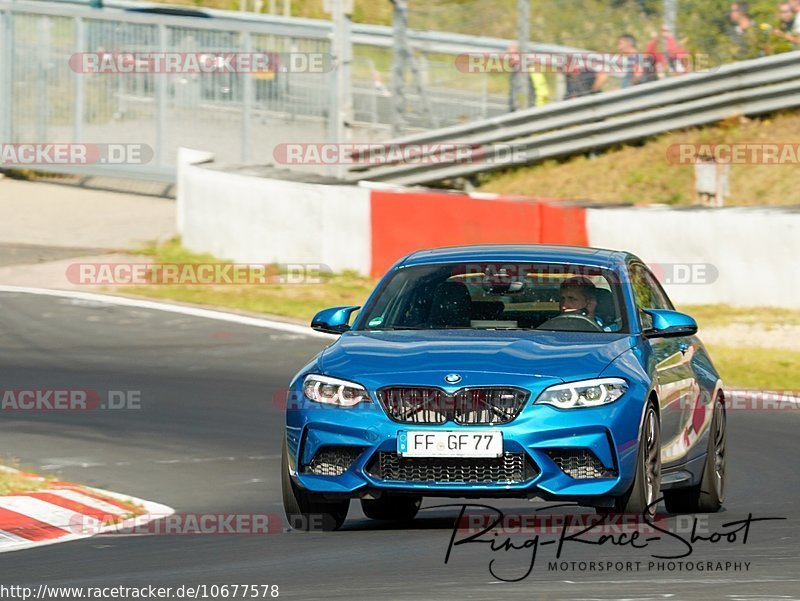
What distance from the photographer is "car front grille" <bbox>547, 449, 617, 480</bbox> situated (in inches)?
292

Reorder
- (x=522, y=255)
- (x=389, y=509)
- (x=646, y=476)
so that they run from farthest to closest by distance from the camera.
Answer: (x=522, y=255) → (x=389, y=509) → (x=646, y=476)

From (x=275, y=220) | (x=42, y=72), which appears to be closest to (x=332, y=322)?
(x=275, y=220)

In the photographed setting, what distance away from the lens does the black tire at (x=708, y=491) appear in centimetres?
891

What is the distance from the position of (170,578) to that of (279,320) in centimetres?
1150

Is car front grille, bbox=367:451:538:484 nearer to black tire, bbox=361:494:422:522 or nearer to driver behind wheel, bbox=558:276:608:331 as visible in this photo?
black tire, bbox=361:494:422:522

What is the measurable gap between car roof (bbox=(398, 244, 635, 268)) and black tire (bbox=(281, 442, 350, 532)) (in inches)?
59.6

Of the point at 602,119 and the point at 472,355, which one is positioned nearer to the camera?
the point at 472,355

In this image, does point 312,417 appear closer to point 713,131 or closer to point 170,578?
point 170,578

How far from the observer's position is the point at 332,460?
758 centimetres

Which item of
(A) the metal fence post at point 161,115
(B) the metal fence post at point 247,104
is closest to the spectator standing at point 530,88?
(B) the metal fence post at point 247,104

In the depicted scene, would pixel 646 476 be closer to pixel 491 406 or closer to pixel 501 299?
pixel 491 406

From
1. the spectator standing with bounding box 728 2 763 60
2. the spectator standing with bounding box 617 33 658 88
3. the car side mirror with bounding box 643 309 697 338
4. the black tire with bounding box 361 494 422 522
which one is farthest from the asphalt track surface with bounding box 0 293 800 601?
the spectator standing with bounding box 728 2 763 60

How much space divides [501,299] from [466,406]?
1312mm

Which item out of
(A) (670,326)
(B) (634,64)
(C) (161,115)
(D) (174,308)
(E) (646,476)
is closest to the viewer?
(E) (646,476)
